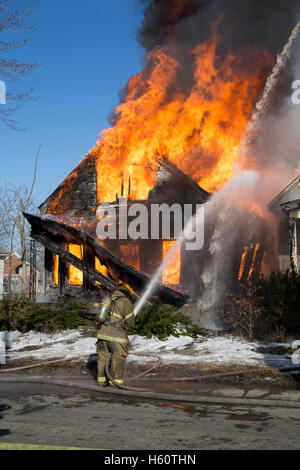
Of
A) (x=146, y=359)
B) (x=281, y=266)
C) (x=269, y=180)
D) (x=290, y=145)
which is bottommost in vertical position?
(x=146, y=359)

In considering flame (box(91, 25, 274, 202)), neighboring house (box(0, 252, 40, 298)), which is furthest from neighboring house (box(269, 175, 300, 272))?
neighboring house (box(0, 252, 40, 298))

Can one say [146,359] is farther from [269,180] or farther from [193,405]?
[269,180]

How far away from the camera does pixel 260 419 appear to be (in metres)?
5.22

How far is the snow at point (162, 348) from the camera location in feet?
31.1

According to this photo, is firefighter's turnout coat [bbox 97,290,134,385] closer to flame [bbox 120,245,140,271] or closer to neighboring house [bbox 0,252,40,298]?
flame [bbox 120,245,140,271]

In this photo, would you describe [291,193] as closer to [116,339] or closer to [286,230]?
[286,230]

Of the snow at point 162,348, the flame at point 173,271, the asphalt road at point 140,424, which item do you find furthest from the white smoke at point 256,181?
the asphalt road at point 140,424

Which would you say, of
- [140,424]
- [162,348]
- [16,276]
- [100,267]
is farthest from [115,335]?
[16,276]

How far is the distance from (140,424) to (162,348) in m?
6.24

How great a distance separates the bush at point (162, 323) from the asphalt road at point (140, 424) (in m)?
5.86

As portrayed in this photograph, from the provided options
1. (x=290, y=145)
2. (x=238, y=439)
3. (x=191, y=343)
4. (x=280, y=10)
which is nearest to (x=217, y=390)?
(x=238, y=439)

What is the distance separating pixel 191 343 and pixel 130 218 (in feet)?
25.8

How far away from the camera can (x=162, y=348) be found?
36.9 ft

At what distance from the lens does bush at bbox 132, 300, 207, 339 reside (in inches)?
487
